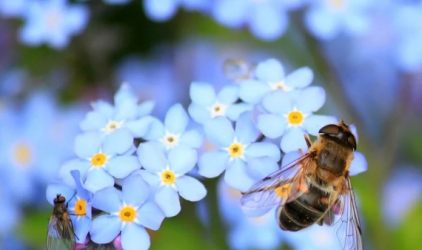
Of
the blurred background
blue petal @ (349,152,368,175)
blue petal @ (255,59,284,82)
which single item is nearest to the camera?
blue petal @ (349,152,368,175)

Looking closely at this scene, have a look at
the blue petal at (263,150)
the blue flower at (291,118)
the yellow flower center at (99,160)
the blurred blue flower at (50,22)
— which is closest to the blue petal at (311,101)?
the blue flower at (291,118)

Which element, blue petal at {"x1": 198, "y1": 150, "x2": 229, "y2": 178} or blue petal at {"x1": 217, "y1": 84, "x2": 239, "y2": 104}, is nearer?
blue petal at {"x1": 198, "y1": 150, "x2": 229, "y2": 178}

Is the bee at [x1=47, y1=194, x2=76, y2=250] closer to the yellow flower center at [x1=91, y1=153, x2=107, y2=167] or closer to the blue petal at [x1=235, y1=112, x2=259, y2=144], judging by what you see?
the yellow flower center at [x1=91, y1=153, x2=107, y2=167]

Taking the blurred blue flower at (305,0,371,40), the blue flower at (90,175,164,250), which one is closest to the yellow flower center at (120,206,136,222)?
the blue flower at (90,175,164,250)

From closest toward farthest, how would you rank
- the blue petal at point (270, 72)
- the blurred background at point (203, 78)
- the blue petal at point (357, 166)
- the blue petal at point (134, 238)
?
the blue petal at point (134, 238)
the blue petal at point (357, 166)
the blue petal at point (270, 72)
the blurred background at point (203, 78)

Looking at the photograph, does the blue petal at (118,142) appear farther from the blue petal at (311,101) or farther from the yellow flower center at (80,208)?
the blue petal at (311,101)

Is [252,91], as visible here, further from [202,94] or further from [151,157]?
[151,157]

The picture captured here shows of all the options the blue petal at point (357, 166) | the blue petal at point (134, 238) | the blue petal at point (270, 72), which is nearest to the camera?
the blue petal at point (134, 238)
